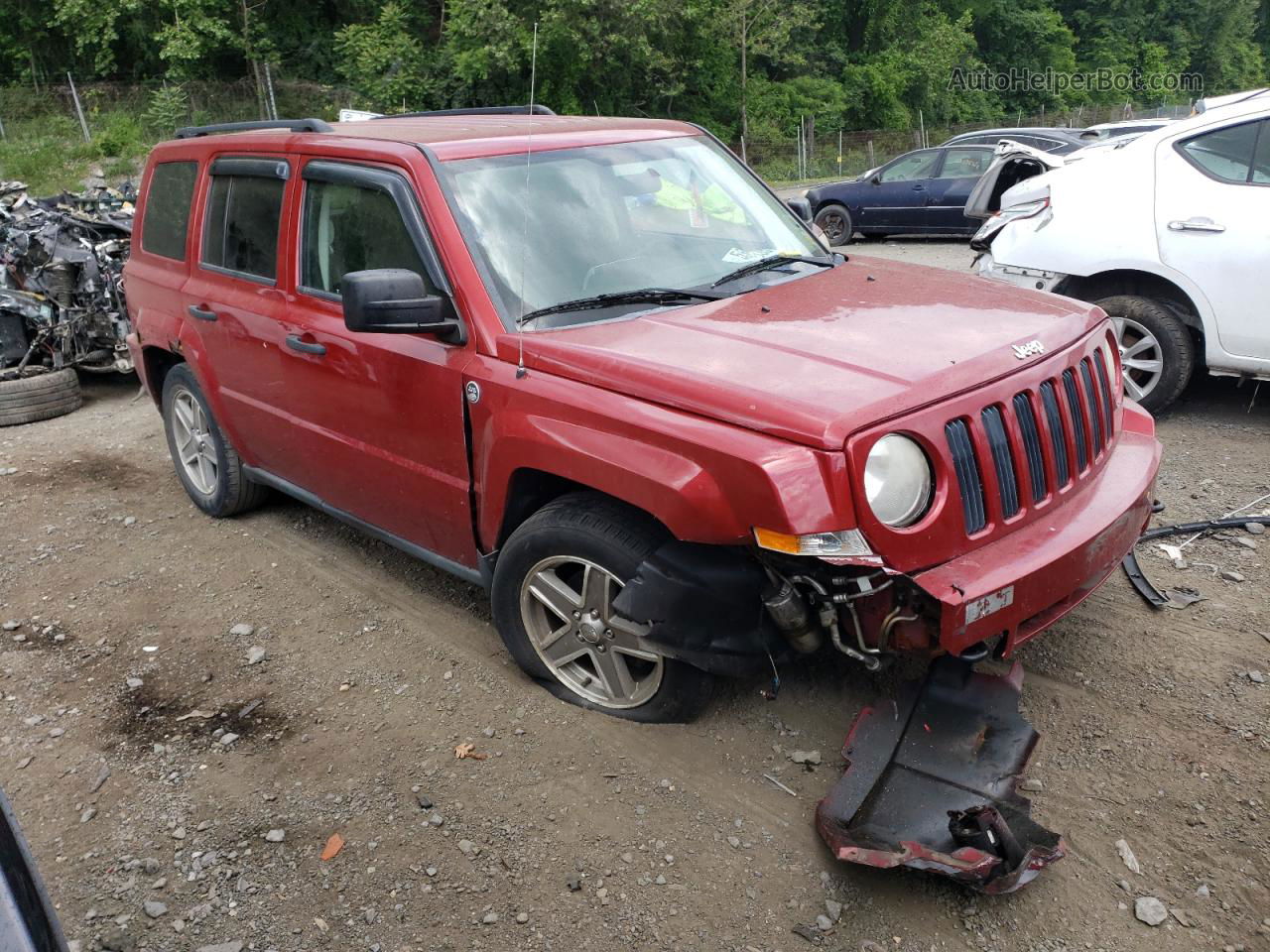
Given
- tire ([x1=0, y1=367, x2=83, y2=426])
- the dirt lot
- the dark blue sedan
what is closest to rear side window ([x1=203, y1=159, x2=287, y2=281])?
the dirt lot

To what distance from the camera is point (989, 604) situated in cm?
286

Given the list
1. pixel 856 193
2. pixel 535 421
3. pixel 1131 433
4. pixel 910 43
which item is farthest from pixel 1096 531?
pixel 910 43

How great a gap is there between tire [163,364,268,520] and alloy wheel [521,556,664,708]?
2396 millimetres

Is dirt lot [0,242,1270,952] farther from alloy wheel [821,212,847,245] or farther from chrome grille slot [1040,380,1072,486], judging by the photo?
alloy wheel [821,212,847,245]

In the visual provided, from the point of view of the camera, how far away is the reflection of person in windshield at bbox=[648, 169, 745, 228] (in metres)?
4.05

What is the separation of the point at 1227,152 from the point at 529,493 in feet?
15.2

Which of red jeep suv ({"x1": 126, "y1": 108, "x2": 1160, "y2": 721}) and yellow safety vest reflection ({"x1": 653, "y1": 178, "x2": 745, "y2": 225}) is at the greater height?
yellow safety vest reflection ({"x1": 653, "y1": 178, "x2": 745, "y2": 225})

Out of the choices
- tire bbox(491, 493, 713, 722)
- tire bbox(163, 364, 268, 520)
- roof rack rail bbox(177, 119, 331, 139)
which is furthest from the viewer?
tire bbox(163, 364, 268, 520)

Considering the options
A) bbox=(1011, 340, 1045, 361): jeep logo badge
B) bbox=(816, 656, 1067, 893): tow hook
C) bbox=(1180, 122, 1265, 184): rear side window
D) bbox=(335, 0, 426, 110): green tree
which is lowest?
bbox=(816, 656, 1067, 893): tow hook

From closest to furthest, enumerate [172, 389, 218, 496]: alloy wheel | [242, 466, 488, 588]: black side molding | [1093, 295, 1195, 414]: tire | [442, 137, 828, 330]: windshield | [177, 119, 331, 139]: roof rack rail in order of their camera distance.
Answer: [442, 137, 828, 330]: windshield
[242, 466, 488, 588]: black side molding
[177, 119, 331, 139]: roof rack rail
[172, 389, 218, 496]: alloy wheel
[1093, 295, 1195, 414]: tire

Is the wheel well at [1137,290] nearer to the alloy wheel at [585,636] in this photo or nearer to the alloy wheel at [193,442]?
the alloy wheel at [585,636]

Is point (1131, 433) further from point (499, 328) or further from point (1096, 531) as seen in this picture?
point (499, 328)

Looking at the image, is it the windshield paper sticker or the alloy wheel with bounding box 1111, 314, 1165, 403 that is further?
the alloy wheel with bounding box 1111, 314, 1165, 403

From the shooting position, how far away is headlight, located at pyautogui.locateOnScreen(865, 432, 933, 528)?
282 cm
